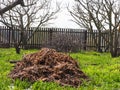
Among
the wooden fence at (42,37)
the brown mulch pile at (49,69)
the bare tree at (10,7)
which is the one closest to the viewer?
the bare tree at (10,7)

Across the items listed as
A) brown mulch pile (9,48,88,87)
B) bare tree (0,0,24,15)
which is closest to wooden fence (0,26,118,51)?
brown mulch pile (9,48,88,87)

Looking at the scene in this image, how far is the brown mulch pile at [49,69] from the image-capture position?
28.2 feet

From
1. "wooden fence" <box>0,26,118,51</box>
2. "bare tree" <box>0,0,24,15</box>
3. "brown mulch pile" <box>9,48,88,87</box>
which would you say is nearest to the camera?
"bare tree" <box>0,0,24,15</box>

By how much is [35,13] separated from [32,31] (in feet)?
4.96

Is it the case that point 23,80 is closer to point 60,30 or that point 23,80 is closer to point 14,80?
point 14,80

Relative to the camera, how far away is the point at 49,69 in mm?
8992

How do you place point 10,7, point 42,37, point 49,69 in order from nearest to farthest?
1. point 10,7
2. point 49,69
3. point 42,37

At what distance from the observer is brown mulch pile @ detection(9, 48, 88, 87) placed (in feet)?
28.2

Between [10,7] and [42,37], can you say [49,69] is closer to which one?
[10,7]

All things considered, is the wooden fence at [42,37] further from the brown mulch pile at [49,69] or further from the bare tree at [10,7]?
the bare tree at [10,7]

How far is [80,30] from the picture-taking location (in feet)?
99.6

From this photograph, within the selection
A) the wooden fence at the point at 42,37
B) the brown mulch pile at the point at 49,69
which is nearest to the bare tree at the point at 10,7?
the brown mulch pile at the point at 49,69

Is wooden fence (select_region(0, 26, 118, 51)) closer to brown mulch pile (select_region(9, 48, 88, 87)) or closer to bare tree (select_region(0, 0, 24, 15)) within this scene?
brown mulch pile (select_region(9, 48, 88, 87))

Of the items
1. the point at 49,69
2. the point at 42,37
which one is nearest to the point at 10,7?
the point at 49,69
